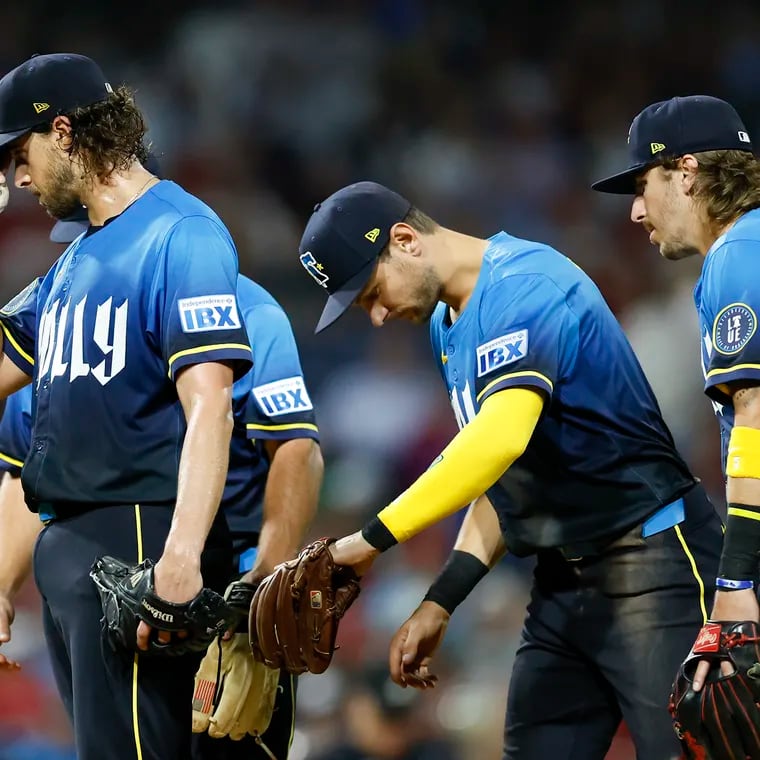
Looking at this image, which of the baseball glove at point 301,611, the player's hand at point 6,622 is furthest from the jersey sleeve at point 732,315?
the player's hand at point 6,622

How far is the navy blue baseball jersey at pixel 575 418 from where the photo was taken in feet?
10.1

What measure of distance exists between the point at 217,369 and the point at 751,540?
123cm

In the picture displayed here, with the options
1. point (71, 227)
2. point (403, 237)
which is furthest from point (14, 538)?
point (403, 237)

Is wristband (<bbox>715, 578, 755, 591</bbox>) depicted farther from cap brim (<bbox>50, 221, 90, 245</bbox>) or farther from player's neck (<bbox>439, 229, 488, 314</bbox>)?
cap brim (<bbox>50, 221, 90, 245</bbox>)

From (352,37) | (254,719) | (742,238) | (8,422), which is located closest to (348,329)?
(352,37)

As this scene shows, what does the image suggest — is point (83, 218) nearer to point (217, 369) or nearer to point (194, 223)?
point (194, 223)

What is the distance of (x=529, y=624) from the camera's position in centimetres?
335

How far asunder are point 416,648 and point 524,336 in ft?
2.98

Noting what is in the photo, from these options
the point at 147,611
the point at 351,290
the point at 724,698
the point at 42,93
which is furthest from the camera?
the point at 351,290

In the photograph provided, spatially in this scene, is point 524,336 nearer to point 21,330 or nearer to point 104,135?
point 104,135

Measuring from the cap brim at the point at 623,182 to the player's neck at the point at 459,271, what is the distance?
0.40m

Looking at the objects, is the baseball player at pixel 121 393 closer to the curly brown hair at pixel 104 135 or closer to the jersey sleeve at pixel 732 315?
the curly brown hair at pixel 104 135

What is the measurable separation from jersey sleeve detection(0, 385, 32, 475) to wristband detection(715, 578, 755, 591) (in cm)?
212

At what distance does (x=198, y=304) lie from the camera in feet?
9.02
